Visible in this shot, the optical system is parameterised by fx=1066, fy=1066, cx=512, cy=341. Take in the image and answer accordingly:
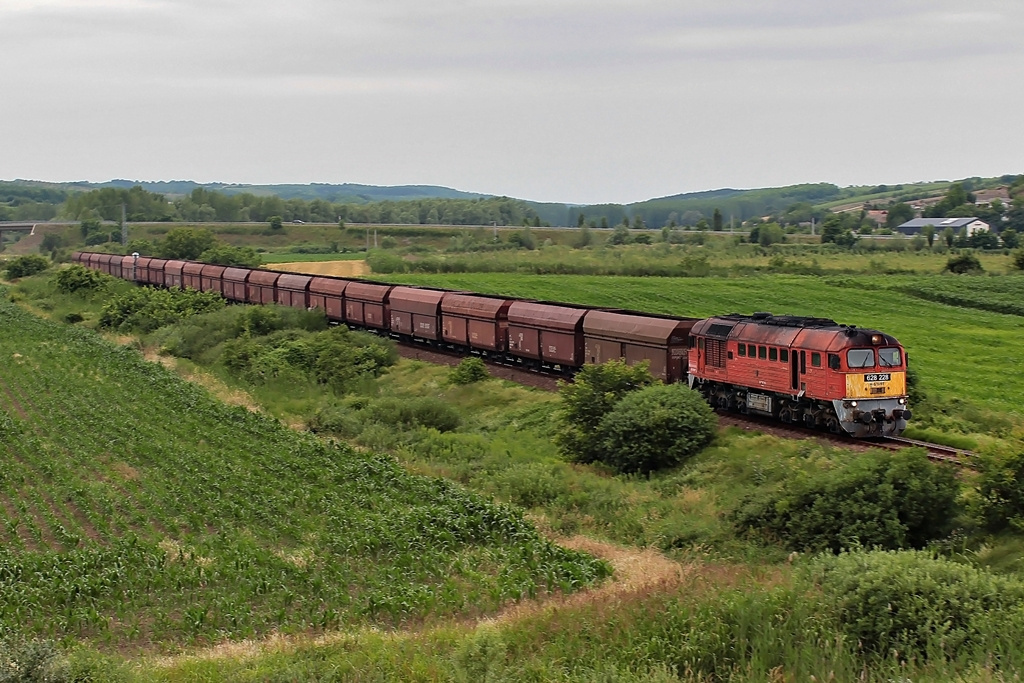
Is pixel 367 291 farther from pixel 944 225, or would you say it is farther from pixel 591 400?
pixel 944 225

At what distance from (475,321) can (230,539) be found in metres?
25.1

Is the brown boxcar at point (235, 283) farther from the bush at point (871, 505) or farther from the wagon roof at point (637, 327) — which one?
the bush at point (871, 505)

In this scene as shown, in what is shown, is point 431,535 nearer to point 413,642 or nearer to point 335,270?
point 413,642

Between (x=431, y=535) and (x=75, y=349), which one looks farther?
(x=75, y=349)

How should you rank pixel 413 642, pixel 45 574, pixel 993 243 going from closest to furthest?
pixel 413 642 → pixel 45 574 → pixel 993 243

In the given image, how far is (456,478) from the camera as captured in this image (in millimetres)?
31219

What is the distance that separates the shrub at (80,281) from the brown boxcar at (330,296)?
36862 mm

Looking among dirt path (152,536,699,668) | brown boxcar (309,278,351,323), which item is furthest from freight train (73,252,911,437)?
dirt path (152,536,699,668)

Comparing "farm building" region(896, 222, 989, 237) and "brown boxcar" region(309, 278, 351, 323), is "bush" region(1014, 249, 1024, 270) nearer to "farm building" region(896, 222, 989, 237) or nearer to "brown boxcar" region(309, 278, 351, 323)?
"brown boxcar" region(309, 278, 351, 323)

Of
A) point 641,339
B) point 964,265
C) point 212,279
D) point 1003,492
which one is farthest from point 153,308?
point 1003,492

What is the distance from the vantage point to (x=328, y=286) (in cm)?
6347

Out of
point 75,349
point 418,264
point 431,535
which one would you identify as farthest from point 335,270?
point 431,535

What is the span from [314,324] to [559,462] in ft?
104

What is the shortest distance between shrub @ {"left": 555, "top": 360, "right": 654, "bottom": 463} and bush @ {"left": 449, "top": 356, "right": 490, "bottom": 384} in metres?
10.9
